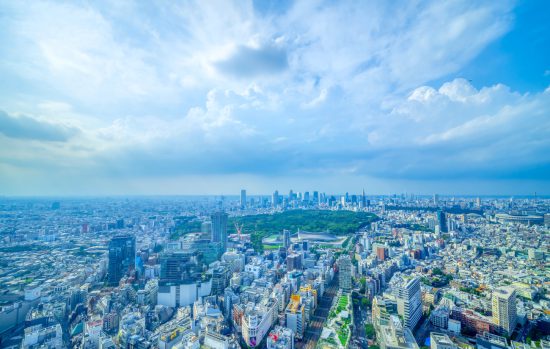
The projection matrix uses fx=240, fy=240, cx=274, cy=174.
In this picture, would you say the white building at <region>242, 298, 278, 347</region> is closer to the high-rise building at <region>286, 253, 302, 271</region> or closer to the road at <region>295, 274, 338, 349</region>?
the road at <region>295, 274, 338, 349</region>

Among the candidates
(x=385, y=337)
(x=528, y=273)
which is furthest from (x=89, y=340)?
(x=528, y=273)

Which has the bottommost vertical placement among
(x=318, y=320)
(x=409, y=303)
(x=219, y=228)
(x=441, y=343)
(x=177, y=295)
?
(x=318, y=320)

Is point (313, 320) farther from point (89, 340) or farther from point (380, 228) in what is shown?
point (380, 228)

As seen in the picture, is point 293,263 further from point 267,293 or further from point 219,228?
point 219,228

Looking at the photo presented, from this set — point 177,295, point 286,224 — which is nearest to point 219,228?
point 177,295

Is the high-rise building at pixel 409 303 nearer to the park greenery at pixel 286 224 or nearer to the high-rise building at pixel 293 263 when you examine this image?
the high-rise building at pixel 293 263

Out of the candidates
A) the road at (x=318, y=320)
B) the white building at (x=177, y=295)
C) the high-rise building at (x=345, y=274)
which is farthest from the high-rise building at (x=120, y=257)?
the high-rise building at (x=345, y=274)
